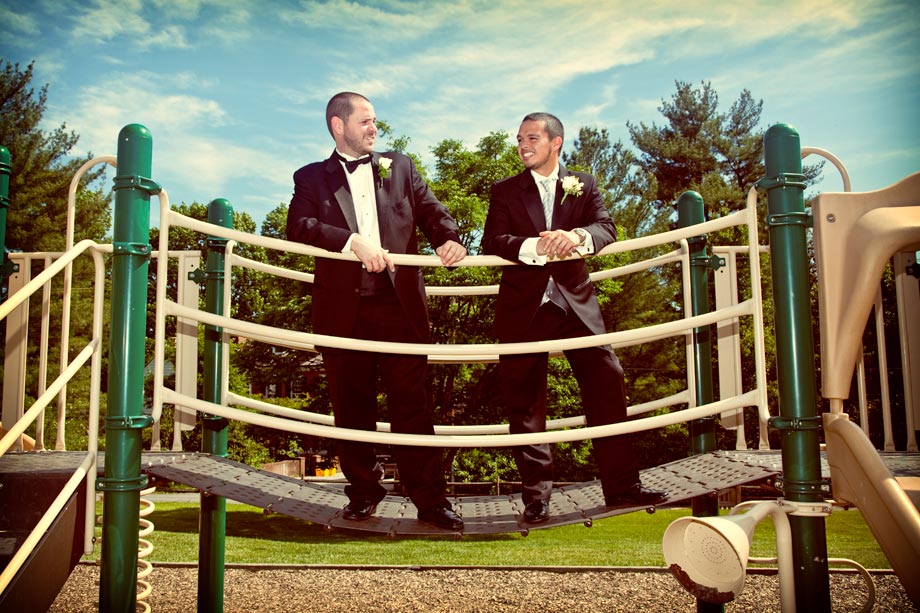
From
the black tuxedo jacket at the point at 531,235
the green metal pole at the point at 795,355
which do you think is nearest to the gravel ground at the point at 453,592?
the black tuxedo jacket at the point at 531,235

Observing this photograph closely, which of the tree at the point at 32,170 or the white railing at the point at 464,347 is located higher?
the tree at the point at 32,170

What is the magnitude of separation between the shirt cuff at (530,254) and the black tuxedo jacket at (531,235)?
3 cm

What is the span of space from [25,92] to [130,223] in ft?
67.6

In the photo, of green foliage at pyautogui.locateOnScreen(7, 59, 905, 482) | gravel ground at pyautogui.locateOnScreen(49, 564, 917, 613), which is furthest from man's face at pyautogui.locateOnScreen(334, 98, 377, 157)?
green foliage at pyautogui.locateOnScreen(7, 59, 905, 482)

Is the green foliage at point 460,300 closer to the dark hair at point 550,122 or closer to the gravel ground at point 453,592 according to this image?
the gravel ground at point 453,592

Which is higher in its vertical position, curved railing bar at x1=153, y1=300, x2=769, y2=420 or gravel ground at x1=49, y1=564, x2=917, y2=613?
curved railing bar at x1=153, y1=300, x2=769, y2=420

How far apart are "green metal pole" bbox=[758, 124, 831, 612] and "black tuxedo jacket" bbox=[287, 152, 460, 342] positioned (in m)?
1.38

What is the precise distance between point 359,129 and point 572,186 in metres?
1.02

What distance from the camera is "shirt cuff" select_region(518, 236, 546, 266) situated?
287 centimetres

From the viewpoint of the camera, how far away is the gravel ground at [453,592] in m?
5.62

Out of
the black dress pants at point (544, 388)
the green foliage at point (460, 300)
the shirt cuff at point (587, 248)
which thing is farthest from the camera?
the green foliage at point (460, 300)

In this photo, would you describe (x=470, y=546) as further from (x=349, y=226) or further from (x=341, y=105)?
(x=341, y=105)

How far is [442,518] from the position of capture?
9.04 feet

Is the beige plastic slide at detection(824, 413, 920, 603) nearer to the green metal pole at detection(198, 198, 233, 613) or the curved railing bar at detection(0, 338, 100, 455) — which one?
the curved railing bar at detection(0, 338, 100, 455)
